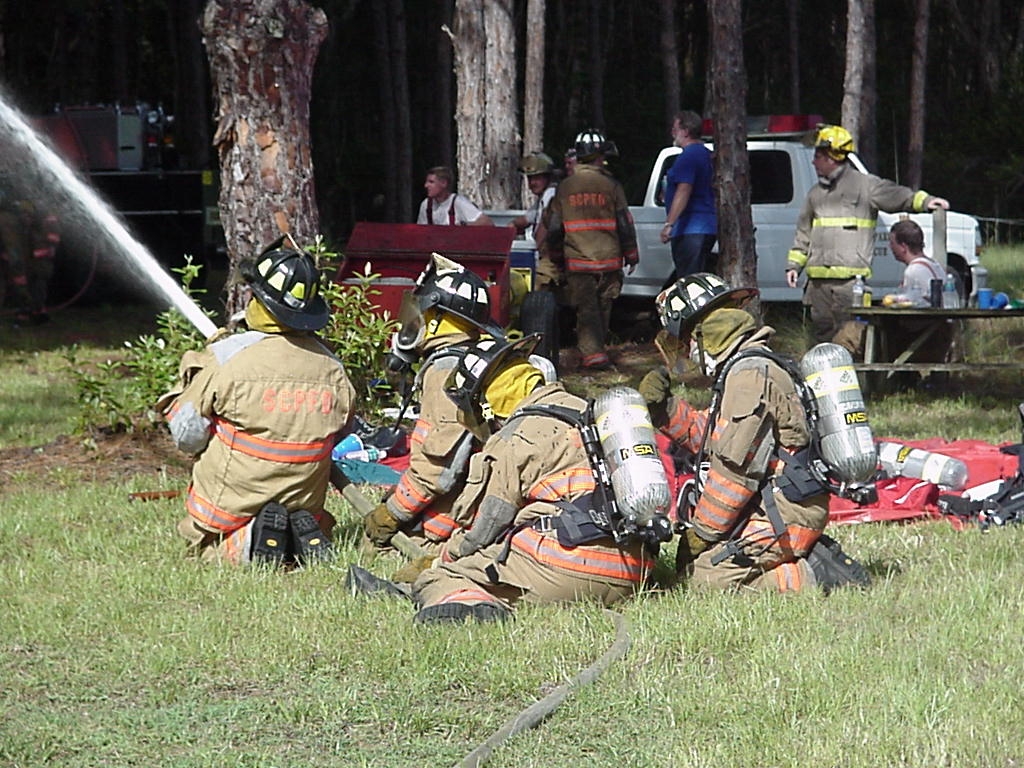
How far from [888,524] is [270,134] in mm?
4736

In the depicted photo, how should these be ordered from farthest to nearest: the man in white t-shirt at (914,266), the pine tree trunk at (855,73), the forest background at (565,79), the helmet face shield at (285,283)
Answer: the forest background at (565,79)
the pine tree trunk at (855,73)
the man in white t-shirt at (914,266)
the helmet face shield at (285,283)

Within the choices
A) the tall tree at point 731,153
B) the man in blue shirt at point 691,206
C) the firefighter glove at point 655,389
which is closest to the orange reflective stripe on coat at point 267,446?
the firefighter glove at point 655,389

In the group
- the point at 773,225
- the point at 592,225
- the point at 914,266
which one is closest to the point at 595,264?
the point at 592,225

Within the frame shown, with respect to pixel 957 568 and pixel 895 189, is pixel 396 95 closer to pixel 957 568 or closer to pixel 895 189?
pixel 895 189

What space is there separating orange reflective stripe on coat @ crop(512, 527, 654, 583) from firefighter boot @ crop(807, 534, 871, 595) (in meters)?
0.87

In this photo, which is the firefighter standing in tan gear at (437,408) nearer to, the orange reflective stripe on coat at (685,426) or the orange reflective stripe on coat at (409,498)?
the orange reflective stripe on coat at (409,498)

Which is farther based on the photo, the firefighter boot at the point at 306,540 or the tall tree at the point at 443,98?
the tall tree at the point at 443,98

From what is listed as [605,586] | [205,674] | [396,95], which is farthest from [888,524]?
[396,95]

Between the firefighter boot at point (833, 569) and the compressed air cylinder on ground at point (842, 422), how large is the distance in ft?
1.77

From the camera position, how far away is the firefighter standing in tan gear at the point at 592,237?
43.0ft

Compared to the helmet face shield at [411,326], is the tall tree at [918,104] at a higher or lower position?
Answer: higher

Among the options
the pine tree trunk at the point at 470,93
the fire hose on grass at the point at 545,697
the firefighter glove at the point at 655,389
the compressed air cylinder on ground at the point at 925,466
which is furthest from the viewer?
the pine tree trunk at the point at 470,93

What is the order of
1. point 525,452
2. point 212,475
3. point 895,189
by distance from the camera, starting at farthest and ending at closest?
point 895,189 → point 212,475 → point 525,452

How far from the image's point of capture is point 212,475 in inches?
258
